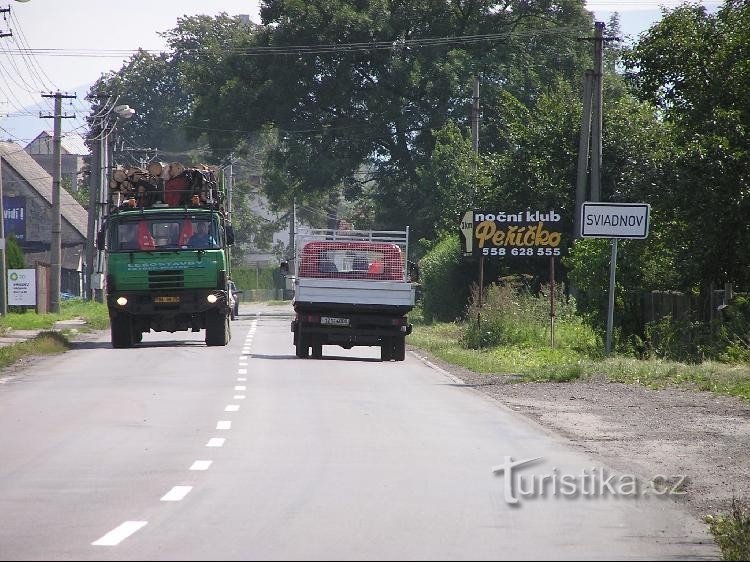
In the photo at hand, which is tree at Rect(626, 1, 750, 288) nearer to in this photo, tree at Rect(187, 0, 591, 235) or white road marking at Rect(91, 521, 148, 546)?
white road marking at Rect(91, 521, 148, 546)

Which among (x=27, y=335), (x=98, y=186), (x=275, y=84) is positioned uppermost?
(x=275, y=84)

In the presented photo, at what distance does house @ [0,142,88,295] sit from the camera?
8438 centimetres

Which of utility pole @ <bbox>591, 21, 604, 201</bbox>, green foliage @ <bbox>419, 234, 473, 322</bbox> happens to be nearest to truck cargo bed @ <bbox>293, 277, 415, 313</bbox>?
utility pole @ <bbox>591, 21, 604, 201</bbox>

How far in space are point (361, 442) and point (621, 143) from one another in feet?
80.1

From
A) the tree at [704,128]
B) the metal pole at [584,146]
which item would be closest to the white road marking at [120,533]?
the tree at [704,128]

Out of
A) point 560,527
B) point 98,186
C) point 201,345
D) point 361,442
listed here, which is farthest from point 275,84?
point 560,527

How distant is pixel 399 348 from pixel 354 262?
2239mm

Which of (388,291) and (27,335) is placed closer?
(388,291)

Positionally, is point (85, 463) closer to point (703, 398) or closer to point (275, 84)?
point (703, 398)

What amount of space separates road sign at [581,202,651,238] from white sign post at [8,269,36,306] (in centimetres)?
3244

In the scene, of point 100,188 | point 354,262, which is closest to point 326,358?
point 354,262

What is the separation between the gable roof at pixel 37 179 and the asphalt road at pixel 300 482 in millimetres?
65360

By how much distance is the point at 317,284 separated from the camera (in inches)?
1125

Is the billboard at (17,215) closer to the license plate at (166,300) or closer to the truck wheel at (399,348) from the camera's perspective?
the license plate at (166,300)
